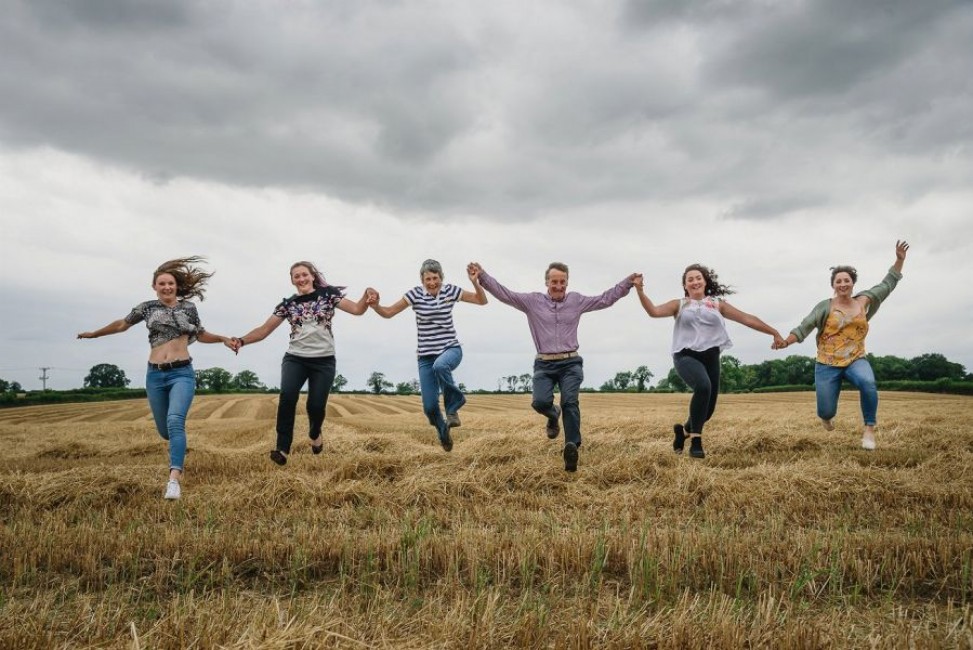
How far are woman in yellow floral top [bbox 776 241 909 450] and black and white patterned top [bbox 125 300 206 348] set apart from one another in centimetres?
734

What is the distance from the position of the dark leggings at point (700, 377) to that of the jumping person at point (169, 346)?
226 inches

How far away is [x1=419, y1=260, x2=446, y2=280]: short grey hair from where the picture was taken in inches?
307

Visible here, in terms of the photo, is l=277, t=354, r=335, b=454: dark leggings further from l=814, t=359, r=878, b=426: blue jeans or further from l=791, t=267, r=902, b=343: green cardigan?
l=814, t=359, r=878, b=426: blue jeans

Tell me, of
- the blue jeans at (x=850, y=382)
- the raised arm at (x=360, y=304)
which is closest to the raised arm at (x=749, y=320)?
the blue jeans at (x=850, y=382)

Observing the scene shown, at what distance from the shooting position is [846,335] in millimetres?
8156

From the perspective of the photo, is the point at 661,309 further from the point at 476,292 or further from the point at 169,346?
the point at 169,346

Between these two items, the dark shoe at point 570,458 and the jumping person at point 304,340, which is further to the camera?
the jumping person at point 304,340

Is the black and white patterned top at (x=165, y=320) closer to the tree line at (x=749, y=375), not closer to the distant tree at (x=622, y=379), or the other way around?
the tree line at (x=749, y=375)

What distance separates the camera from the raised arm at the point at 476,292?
24.7ft

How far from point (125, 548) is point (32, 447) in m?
10.7

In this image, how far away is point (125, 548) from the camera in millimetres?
3748

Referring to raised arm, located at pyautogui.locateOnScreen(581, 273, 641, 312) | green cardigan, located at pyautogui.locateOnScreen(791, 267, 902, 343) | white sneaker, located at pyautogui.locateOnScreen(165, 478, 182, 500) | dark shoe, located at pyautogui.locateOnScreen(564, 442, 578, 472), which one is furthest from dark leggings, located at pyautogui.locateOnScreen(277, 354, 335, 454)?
green cardigan, located at pyautogui.locateOnScreen(791, 267, 902, 343)

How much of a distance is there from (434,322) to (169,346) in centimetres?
307

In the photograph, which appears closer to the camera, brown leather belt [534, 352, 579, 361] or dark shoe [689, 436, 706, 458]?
brown leather belt [534, 352, 579, 361]
